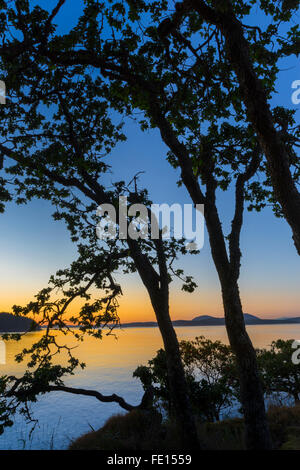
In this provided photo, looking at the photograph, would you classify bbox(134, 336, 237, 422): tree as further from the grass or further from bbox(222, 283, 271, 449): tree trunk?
bbox(222, 283, 271, 449): tree trunk

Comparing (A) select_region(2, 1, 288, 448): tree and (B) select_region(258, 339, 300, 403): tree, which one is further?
(B) select_region(258, 339, 300, 403): tree

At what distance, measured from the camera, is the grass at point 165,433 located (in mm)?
9375

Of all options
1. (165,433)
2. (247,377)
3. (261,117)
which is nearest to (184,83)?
(261,117)

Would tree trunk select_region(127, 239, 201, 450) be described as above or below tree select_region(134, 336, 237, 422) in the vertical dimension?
above

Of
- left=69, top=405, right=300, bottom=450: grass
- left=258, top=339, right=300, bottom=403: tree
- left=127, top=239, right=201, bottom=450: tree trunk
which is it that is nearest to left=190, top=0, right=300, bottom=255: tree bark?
left=127, top=239, right=201, bottom=450: tree trunk

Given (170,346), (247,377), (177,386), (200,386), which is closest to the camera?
(247,377)

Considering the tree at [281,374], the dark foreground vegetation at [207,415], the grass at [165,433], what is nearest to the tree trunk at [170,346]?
the dark foreground vegetation at [207,415]

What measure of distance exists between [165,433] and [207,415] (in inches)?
169

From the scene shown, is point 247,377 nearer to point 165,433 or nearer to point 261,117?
point 261,117

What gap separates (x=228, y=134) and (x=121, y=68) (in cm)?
366

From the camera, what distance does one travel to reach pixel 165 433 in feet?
35.1

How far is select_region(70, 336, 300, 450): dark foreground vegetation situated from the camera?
9.73 m
